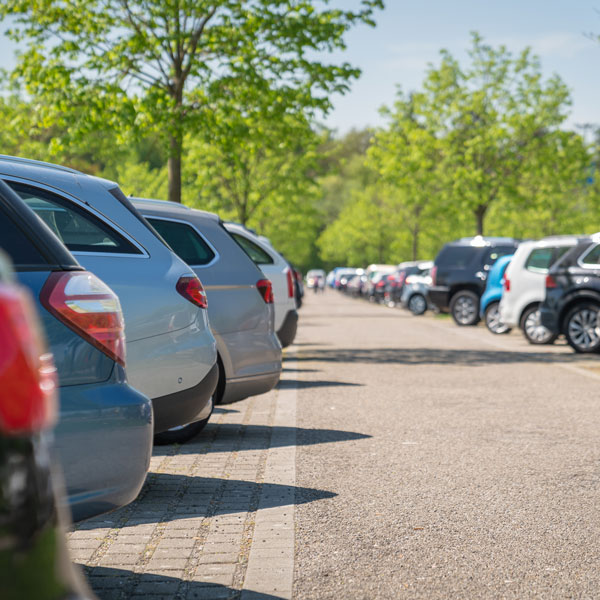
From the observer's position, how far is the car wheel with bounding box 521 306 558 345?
19.5m

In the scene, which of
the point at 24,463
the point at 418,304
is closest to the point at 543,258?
the point at 418,304

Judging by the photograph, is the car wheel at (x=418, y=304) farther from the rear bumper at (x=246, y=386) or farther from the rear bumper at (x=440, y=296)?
the rear bumper at (x=246, y=386)

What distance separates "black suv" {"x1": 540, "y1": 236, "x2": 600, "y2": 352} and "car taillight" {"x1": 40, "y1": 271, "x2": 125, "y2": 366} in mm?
14081

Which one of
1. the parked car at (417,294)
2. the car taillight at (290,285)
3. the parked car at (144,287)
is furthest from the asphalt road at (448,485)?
the parked car at (417,294)

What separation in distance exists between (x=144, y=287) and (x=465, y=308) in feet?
72.0

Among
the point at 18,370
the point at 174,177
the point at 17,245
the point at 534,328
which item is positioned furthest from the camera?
the point at 174,177

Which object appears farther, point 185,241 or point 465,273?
point 465,273

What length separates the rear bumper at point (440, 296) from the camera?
88.9ft

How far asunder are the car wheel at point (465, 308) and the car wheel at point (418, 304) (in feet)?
25.3

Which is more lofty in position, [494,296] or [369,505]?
[494,296]

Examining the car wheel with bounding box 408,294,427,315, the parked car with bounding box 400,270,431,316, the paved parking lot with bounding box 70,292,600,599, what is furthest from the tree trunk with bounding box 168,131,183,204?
the car wheel with bounding box 408,294,427,315

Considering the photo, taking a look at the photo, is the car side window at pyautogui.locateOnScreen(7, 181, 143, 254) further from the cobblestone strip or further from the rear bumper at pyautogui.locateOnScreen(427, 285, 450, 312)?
the rear bumper at pyautogui.locateOnScreen(427, 285, 450, 312)

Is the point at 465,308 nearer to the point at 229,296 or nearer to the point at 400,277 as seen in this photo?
the point at 400,277

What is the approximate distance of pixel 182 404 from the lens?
5.92 metres
